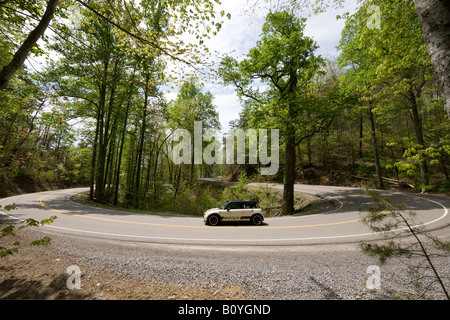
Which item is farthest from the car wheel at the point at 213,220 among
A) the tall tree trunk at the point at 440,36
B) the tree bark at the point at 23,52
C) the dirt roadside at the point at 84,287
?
the tall tree trunk at the point at 440,36

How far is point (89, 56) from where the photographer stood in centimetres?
474

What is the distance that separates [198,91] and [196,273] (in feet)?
91.7

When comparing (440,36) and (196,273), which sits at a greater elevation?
(440,36)

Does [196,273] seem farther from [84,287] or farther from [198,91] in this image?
[198,91]

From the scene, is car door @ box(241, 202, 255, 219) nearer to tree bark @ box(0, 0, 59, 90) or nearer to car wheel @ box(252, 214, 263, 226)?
car wheel @ box(252, 214, 263, 226)

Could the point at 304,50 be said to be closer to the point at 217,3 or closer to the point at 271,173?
the point at 217,3

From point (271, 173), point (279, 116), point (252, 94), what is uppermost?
point (252, 94)

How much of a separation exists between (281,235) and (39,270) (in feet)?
23.7

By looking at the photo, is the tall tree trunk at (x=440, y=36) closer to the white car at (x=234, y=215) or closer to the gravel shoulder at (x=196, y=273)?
the gravel shoulder at (x=196, y=273)

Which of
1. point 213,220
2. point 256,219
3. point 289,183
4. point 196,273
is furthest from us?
point 289,183

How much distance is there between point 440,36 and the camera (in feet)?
5.58

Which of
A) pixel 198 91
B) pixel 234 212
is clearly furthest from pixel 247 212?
pixel 198 91

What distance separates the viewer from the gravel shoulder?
11.5ft
